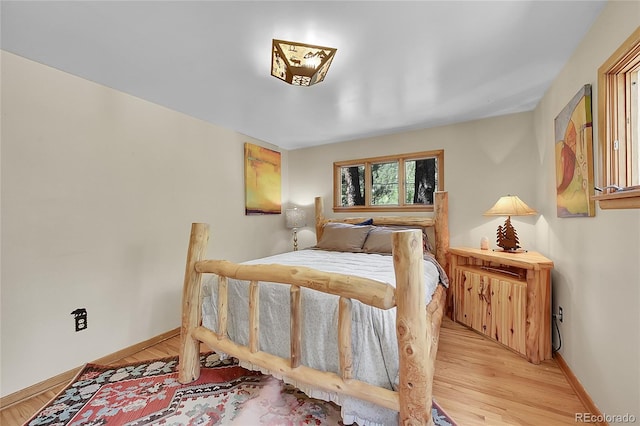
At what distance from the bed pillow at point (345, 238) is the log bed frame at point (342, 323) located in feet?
3.65

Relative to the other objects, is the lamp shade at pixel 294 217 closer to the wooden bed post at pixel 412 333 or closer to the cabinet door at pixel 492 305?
the cabinet door at pixel 492 305

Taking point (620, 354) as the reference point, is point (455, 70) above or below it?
above

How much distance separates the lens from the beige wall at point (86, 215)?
1.76 meters

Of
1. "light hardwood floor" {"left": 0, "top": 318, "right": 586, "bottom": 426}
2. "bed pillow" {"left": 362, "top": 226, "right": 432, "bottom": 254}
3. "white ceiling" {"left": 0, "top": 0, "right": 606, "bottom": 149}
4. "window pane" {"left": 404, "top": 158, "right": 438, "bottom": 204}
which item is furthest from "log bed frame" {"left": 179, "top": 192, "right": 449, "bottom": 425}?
"window pane" {"left": 404, "top": 158, "right": 438, "bottom": 204}

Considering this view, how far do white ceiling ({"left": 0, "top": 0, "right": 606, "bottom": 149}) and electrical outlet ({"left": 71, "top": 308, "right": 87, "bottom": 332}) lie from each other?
1.84m

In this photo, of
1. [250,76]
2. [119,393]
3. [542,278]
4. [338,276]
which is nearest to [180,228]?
[119,393]

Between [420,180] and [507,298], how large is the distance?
66.4 inches

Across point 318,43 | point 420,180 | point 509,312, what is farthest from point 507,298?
Result: point 318,43

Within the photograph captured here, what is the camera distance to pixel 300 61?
1.75 meters

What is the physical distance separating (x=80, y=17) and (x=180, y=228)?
1.82m

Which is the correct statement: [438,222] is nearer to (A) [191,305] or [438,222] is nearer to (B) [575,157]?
(B) [575,157]

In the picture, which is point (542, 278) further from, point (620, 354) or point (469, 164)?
point (469, 164)

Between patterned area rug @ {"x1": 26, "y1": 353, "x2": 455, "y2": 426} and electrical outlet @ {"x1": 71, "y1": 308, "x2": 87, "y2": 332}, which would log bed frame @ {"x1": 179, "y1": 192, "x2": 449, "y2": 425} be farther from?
electrical outlet @ {"x1": 71, "y1": 308, "x2": 87, "y2": 332}

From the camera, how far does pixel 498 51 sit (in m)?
1.77
